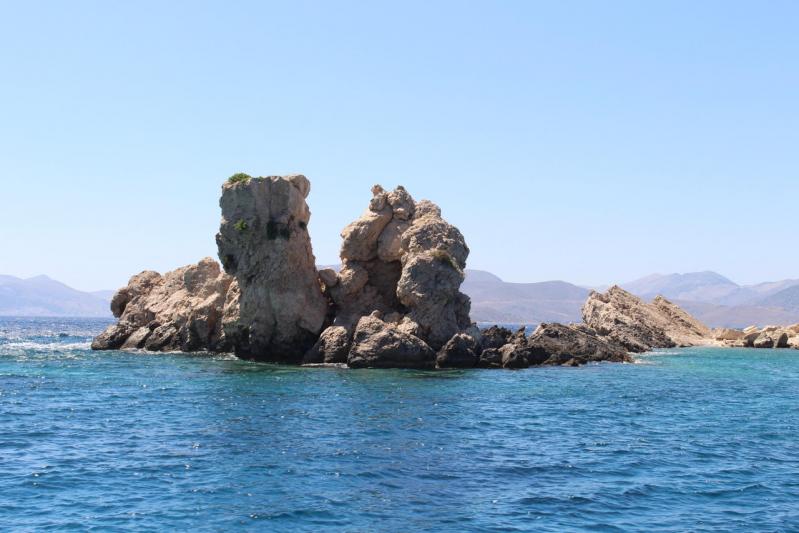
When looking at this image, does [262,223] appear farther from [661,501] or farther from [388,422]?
[661,501]

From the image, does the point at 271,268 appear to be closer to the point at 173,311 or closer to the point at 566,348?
the point at 173,311

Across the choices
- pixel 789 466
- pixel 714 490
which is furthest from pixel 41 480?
pixel 789 466

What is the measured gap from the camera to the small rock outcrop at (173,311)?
7431 centimetres

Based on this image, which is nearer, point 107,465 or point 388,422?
point 107,465

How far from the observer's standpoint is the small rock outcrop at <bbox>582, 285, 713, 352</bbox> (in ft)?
315

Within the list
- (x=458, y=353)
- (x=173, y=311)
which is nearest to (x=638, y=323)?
(x=458, y=353)

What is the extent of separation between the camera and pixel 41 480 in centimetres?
2614

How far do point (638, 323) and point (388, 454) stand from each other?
7736cm

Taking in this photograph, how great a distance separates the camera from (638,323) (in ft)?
333

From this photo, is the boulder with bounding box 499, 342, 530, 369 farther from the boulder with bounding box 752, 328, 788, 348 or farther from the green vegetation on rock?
the boulder with bounding box 752, 328, 788, 348

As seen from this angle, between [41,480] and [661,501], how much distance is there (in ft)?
66.6

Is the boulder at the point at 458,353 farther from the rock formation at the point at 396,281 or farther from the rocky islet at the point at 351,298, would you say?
the rock formation at the point at 396,281

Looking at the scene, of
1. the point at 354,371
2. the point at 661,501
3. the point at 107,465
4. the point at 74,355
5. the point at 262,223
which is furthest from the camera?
the point at 74,355

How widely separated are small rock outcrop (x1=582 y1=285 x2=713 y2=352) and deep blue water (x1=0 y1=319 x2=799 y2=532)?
132 feet
